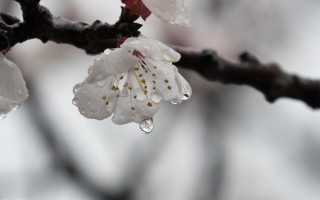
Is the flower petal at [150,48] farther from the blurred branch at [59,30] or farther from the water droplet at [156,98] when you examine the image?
the water droplet at [156,98]

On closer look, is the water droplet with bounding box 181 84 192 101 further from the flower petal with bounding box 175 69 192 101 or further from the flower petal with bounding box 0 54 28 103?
the flower petal with bounding box 0 54 28 103

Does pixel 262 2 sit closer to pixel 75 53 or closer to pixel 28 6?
pixel 75 53

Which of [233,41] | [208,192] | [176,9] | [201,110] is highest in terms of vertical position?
[176,9]

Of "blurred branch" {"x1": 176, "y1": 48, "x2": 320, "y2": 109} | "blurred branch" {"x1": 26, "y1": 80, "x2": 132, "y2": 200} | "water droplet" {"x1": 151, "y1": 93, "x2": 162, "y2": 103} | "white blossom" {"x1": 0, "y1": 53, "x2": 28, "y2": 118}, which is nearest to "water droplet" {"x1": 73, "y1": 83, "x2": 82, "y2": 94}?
"white blossom" {"x1": 0, "y1": 53, "x2": 28, "y2": 118}

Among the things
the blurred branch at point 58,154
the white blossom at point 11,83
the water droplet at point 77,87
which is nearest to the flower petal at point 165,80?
the water droplet at point 77,87

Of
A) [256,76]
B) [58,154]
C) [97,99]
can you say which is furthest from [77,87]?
[58,154]

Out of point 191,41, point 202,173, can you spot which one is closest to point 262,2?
point 191,41
